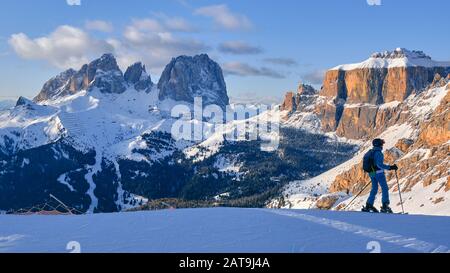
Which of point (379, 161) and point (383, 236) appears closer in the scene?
point (383, 236)

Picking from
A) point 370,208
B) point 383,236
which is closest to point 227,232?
point 383,236

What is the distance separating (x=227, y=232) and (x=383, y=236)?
4959mm

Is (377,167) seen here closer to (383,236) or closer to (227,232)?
(383,236)

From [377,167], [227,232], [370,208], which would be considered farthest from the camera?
[370,208]

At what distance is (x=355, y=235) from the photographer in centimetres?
1650

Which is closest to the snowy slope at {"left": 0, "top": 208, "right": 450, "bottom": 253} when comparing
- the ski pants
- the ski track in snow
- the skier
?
the ski track in snow

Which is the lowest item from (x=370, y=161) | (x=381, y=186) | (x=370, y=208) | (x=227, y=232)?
(x=370, y=208)

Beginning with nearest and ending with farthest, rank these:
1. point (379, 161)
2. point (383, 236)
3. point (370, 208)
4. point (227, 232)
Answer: point (383, 236)
point (227, 232)
point (379, 161)
point (370, 208)

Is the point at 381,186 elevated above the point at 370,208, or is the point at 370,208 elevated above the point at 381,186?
the point at 381,186

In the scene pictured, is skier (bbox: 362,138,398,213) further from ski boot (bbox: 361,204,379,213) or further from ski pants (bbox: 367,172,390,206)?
ski boot (bbox: 361,204,379,213)

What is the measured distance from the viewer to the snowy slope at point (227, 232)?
15.1m

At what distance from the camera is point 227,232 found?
17.1 metres

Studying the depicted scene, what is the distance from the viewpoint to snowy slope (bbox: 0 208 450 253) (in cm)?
1508
